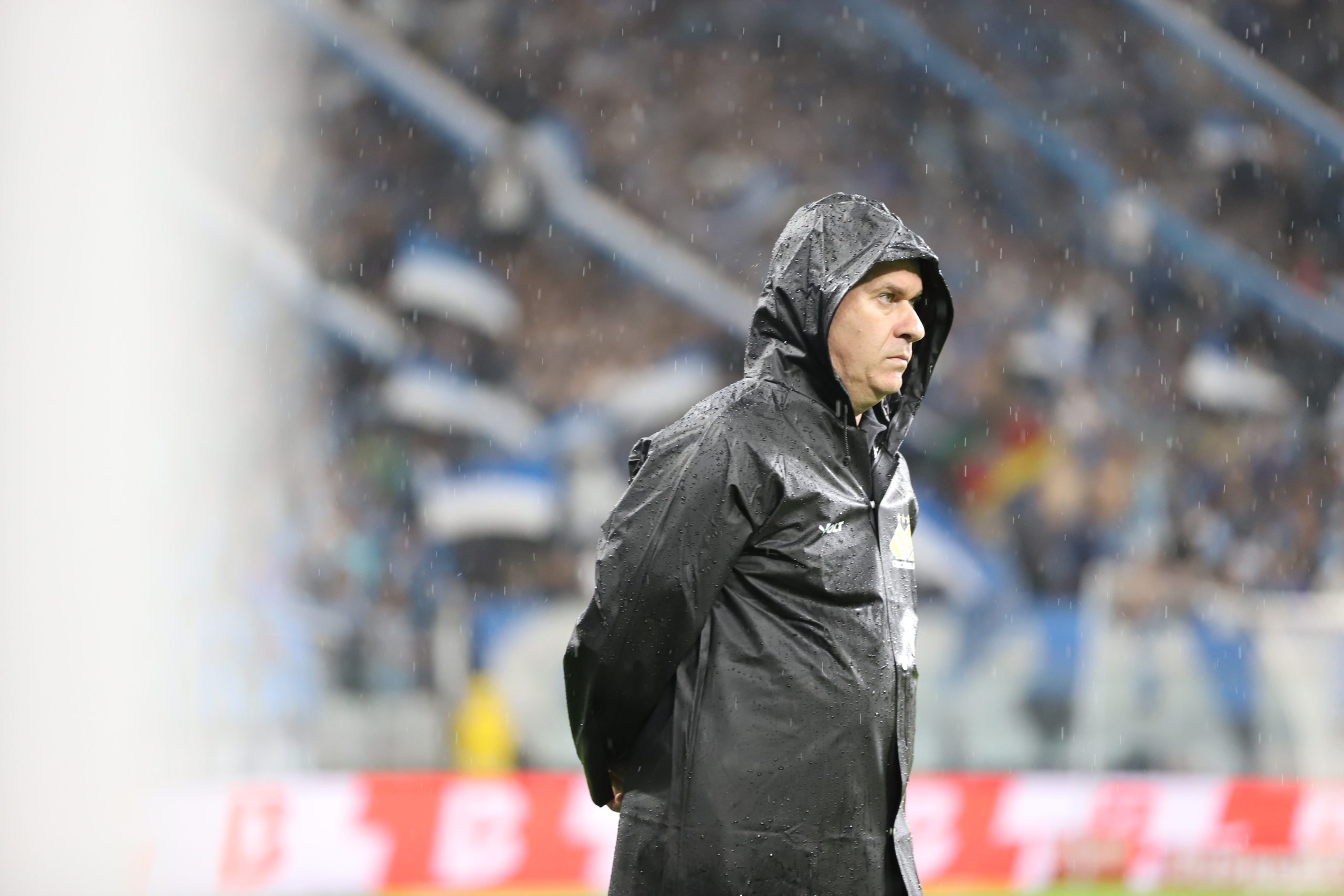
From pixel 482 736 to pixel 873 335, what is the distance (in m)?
7.84

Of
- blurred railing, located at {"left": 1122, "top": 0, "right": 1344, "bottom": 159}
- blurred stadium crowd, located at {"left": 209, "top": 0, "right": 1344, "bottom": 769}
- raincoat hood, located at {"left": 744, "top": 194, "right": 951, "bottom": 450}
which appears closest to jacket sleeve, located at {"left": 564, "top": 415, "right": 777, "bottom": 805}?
raincoat hood, located at {"left": 744, "top": 194, "right": 951, "bottom": 450}

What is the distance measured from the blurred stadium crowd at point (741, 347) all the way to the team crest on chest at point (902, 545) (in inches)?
295

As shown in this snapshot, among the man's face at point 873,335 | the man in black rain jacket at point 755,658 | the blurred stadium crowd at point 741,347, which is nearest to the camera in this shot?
the man in black rain jacket at point 755,658

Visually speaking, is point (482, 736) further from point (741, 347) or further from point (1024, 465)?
point (1024, 465)

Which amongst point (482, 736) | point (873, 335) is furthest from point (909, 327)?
point (482, 736)

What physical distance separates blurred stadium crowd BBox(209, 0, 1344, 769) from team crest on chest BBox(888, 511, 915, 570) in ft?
24.6

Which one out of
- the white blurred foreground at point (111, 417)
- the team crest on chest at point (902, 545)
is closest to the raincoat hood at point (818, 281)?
the team crest on chest at point (902, 545)

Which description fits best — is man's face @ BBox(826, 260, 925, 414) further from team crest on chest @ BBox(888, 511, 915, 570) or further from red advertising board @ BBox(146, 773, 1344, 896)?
red advertising board @ BBox(146, 773, 1344, 896)

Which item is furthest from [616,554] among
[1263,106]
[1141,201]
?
[1263,106]

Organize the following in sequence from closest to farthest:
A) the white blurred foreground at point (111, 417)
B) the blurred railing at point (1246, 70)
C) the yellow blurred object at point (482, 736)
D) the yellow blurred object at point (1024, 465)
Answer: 1. the white blurred foreground at point (111, 417)
2. the yellow blurred object at point (482, 736)
3. the yellow blurred object at point (1024, 465)
4. the blurred railing at point (1246, 70)

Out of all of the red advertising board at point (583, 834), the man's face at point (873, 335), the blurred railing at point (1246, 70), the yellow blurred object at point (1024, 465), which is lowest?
the red advertising board at point (583, 834)

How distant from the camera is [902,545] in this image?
2711 mm

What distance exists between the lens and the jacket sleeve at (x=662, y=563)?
97.0 inches

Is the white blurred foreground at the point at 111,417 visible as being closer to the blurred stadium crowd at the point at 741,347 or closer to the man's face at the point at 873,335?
the blurred stadium crowd at the point at 741,347
